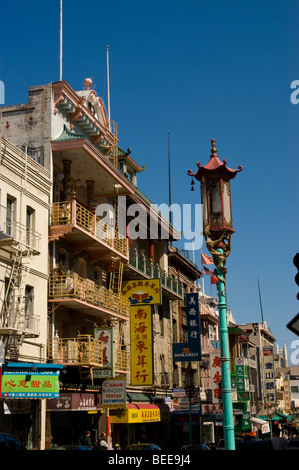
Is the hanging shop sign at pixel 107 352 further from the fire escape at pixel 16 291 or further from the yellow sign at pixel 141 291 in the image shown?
the yellow sign at pixel 141 291

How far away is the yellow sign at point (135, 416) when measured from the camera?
34688 millimetres

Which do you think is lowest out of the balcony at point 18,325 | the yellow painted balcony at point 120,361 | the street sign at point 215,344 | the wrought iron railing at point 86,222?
the yellow painted balcony at point 120,361

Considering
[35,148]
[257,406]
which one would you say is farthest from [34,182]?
[257,406]

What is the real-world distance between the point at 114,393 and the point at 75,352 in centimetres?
310

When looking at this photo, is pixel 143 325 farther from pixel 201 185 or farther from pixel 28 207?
pixel 201 185

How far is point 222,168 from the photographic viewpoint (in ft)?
62.7

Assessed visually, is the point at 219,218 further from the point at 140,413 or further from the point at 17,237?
the point at 140,413

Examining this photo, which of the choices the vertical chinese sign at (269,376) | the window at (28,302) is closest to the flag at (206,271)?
the vertical chinese sign at (269,376)

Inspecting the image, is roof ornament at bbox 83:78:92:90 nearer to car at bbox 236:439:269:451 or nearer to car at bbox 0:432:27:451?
car at bbox 236:439:269:451

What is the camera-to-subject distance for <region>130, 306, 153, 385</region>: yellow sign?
37.2 m

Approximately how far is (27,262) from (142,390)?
1952 cm

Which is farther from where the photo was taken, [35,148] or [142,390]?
[142,390]

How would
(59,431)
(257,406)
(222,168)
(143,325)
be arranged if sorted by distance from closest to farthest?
(222,168) → (59,431) → (143,325) → (257,406)

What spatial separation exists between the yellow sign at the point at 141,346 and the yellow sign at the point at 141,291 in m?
0.47
